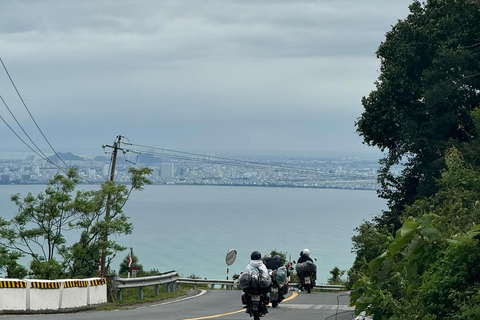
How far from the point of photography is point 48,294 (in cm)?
2141

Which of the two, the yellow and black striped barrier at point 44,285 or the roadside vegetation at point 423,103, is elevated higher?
the roadside vegetation at point 423,103

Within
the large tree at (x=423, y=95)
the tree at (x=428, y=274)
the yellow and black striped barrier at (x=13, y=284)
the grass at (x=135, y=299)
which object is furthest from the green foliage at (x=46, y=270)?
the tree at (x=428, y=274)

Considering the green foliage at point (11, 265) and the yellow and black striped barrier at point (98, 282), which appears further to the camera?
the green foliage at point (11, 265)

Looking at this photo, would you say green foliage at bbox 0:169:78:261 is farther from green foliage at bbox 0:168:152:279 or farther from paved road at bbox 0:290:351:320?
paved road at bbox 0:290:351:320

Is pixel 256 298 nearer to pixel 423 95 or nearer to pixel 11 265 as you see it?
pixel 423 95

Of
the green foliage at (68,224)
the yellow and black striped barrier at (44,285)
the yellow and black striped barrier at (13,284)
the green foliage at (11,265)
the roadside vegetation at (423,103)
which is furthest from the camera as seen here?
the green foliage at (68,224)

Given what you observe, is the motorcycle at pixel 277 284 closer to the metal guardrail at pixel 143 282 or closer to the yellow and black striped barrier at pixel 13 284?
the metal guardrail at pixel 143 282

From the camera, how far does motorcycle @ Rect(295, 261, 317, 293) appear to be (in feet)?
96.4

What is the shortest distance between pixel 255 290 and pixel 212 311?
587 cm

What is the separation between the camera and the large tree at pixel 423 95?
3312 cm

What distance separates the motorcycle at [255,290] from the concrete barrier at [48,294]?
634cm

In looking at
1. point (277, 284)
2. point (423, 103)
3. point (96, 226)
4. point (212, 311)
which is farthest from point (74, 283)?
point (423, 103)

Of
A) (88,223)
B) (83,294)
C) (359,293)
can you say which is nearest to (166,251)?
(88,223)

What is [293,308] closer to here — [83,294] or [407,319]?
[83,294]
